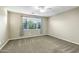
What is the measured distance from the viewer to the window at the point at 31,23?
6.19m

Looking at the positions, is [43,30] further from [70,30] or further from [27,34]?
[70,30]

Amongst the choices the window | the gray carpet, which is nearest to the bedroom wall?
the window

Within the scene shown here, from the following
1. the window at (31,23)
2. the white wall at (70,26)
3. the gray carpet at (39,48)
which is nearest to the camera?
the gray carpet at (39,48)

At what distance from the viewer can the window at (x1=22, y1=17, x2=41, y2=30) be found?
6188 millimetres

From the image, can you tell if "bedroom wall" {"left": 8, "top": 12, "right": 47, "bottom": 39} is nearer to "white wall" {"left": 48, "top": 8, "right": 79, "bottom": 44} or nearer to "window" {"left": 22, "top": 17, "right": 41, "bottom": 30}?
"window" {"left": 22, "top": 17, "right": 41, "bottom": 30}

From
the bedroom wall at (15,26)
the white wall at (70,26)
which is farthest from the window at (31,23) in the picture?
the white wall at (70,26)

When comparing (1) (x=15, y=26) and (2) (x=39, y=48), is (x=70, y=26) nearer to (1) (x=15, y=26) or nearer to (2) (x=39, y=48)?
(2) (x=39, y=48)

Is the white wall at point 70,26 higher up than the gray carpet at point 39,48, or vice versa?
the white wall at point 70,26

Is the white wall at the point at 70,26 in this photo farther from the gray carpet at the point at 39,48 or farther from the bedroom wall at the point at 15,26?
the bedroom wall at the point at 15,26

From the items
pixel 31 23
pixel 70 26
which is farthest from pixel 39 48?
pixel 31 23

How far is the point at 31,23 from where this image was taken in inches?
257

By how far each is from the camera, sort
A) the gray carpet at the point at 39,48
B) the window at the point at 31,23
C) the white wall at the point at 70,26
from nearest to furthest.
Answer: the gray carpet at the point at 39,48, the white wall at the point at 70,26, the window at the point at 31,23

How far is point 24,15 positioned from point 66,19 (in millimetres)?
3278
